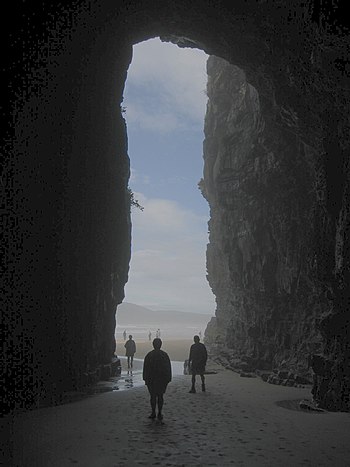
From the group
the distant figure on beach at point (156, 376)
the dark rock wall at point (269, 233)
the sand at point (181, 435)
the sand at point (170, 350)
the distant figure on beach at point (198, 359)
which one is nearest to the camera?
the sand at point (181, 435)

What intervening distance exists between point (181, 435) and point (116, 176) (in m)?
19.8

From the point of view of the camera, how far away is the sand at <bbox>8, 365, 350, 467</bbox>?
Answer: 7.60 metres

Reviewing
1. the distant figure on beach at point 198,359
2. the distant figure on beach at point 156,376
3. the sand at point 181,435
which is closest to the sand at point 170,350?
the distant figure on beach at point 198,359

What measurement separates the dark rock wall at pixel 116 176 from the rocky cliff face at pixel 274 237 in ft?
0.39

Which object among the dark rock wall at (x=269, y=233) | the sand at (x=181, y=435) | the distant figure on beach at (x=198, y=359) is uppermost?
the dark rock wall at (x=269, y=233)

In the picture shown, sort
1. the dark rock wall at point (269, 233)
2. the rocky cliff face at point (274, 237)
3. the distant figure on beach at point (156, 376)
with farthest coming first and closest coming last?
the dark rock wall at point (269, 233) → the rocky cliff face at point (274, 237) → the distant figure on beach at point (156, 376)

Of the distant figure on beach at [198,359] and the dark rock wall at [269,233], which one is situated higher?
the dark rock wall at [269,233]

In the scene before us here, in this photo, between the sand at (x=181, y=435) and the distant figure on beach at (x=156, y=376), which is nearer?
the sand at (x=181, y=435)

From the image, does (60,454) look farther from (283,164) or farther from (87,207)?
(283,164)

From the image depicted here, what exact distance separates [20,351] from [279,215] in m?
17.5

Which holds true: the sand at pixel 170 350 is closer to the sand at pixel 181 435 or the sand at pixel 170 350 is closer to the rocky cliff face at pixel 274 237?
the rocky cliff face at pixel 274 237

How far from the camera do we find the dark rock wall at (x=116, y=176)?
467 inches

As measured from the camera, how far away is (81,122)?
19.0 metres

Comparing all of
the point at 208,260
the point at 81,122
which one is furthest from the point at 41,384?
the point at 208,260
